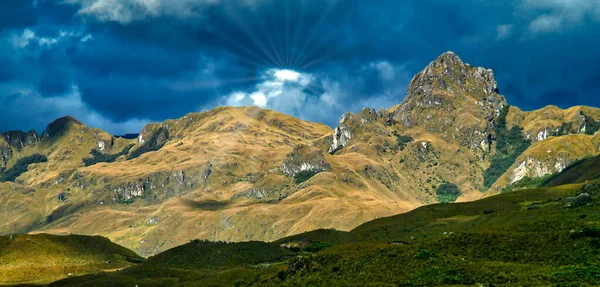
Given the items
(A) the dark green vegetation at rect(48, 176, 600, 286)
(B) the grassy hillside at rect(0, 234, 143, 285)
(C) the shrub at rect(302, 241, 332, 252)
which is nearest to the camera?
(A) the dark green vegetation at rect(48, 176, 600, 286)

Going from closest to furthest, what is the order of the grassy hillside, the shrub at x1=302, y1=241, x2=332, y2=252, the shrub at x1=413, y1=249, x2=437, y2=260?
the shrub at x1=413, y1=249, x2=437, y2=260 → the shrub at x1=302, y1=241, x2=332, y2=252 → the grassy hillside

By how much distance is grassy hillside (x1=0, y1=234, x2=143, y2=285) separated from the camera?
112938 mm

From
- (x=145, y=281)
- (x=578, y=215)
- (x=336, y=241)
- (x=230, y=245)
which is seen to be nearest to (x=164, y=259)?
(x=230, y=245)

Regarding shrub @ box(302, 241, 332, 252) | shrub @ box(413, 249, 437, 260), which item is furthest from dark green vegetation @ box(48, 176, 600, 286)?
shrub @ box(302, 241, 332, 252)

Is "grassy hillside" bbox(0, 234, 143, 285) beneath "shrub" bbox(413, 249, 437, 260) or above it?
above

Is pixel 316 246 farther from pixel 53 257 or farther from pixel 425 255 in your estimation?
pixel 53 257

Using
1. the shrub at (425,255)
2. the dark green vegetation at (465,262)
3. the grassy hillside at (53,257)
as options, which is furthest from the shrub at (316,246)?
the shrub at (425,255)

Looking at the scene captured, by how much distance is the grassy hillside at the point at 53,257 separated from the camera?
371ft

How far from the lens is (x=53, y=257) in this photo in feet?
428

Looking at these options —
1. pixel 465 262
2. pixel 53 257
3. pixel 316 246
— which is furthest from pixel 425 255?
pixel 53 257

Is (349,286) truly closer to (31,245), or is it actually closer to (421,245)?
(421,245)

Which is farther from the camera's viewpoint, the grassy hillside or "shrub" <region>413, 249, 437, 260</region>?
the grassy hillside

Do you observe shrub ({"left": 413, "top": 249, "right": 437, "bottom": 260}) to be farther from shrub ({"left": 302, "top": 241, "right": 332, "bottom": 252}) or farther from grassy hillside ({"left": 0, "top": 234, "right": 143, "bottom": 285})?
grassy hillside ({"left": 0, "top": 234, "right": 143, "bottom": 285})

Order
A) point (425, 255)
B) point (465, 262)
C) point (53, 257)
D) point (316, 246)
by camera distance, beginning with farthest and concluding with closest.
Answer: point (53, 257), point (316, 246), point (425, 255), point (465, 262)
